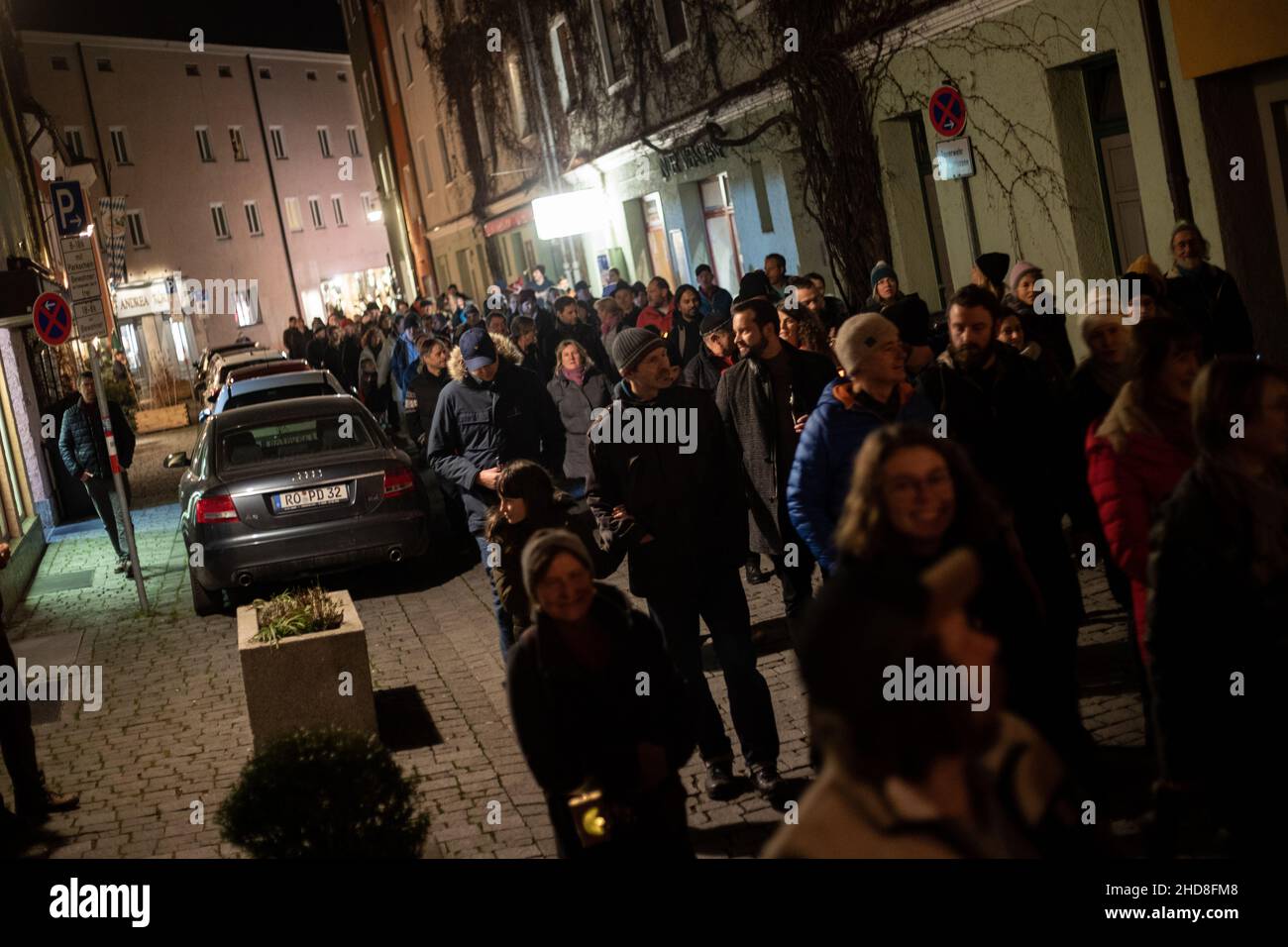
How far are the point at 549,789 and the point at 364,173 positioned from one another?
72.3m

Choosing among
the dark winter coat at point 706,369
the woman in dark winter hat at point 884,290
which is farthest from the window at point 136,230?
the dark winter coat at point 706,369

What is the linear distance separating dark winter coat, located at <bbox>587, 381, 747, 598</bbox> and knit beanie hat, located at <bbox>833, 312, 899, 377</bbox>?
1.14 meters

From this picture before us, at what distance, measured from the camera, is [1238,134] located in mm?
12906

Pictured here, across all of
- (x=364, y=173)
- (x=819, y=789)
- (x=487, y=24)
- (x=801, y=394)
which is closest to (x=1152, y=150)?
(x=801, y=394)

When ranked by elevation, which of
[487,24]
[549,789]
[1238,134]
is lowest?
[549,789]

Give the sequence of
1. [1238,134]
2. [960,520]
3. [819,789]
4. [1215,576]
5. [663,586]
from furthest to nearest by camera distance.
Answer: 1. [1238,134]
2. [663,586]
3. [1215,576]
4. [960,520]
5. [819,789]

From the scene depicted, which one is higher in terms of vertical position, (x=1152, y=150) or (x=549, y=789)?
(x=1152, y=150)

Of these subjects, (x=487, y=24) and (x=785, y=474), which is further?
(x=487, y=24)

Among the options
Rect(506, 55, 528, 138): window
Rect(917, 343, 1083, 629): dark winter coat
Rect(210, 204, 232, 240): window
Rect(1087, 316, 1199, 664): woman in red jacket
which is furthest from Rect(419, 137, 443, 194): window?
Rect(1087, 316, 1199, 664): woman in red jacket

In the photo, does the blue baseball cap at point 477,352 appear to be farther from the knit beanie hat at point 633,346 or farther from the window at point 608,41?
the window at point 608,41

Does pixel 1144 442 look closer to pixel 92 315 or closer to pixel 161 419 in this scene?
pixel 92 315

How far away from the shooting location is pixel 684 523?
685cm

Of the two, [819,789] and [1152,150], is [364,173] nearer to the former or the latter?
[1152,150]

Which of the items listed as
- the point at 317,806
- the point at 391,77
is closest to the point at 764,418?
the point at 317,806
